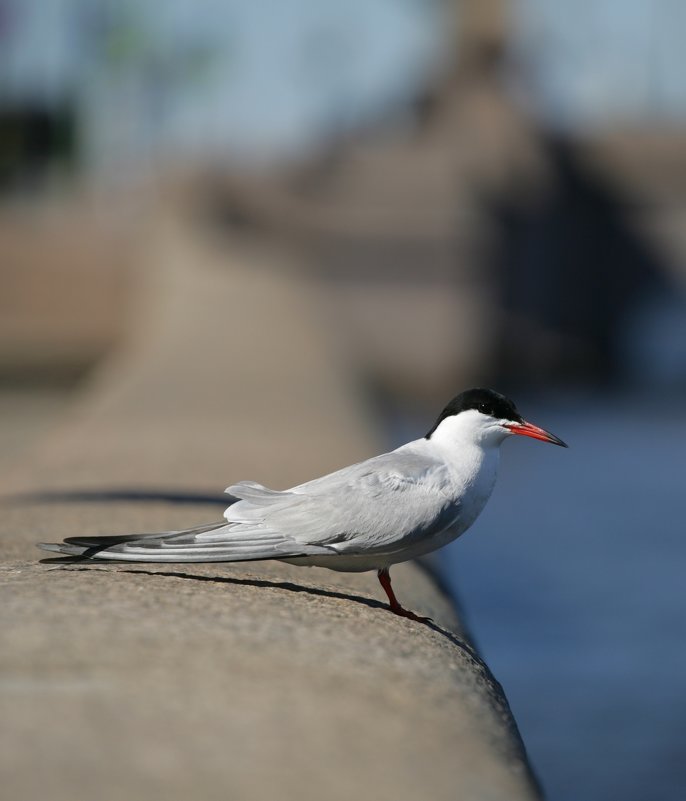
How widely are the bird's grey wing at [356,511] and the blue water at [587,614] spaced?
2.36 m

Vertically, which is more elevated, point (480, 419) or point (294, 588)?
point (480, 419)

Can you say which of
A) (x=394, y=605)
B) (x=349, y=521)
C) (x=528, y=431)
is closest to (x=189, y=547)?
(x=349, y=521)

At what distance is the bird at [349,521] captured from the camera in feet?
14.0

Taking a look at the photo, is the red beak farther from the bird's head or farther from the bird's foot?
the bird's foot

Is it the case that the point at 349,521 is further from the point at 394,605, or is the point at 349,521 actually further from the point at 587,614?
the point at 587,614

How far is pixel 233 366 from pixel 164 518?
7.25 metres

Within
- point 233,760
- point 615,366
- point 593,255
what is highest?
point 233,760

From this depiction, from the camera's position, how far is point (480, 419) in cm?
470

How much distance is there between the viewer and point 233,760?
2936 millimetres

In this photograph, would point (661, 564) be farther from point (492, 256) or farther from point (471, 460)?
point (492, 256)

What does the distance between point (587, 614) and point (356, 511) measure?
9.87m

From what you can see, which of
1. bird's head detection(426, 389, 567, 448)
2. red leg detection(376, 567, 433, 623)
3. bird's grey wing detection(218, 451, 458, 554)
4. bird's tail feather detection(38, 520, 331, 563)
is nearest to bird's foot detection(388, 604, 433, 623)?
red leg detection(376, 567, 433, 623)

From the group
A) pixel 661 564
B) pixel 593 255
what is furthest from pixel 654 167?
pixel 661 564

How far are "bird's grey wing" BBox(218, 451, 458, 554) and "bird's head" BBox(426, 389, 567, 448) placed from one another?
241mm
